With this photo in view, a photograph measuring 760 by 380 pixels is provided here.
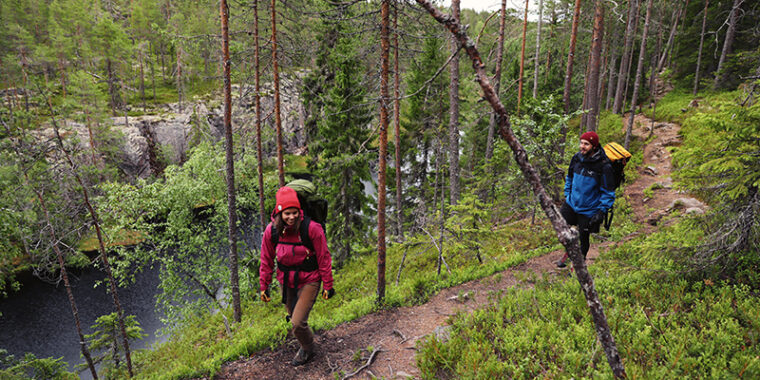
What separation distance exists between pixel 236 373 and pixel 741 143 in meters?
8.17

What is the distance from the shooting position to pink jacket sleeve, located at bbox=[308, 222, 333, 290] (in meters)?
4.78

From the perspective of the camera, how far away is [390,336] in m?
5.99

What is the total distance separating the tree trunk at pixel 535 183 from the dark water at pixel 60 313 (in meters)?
22.4

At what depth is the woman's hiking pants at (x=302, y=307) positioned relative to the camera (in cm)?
487

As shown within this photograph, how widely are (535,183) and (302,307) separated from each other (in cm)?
367

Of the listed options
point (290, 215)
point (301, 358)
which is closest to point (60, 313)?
point (301, 358)

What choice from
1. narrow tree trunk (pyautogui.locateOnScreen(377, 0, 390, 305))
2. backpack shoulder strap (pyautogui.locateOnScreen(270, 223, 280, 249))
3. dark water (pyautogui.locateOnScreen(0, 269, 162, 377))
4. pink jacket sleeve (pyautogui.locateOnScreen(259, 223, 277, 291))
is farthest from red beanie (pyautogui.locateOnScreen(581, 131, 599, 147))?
dark water (pyautogui.locateOnScreen(0, 269, 162, 377))

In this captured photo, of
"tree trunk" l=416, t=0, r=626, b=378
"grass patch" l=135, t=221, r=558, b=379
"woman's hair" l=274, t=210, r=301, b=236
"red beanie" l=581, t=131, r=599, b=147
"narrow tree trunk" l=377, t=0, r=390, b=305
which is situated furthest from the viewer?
"narrow tree trunk" l=377, t=0, r=390, b=305

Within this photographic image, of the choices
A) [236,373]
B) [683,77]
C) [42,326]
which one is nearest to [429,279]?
[236,373]

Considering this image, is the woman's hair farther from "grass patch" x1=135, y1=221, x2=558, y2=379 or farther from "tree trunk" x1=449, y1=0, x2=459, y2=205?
"tree trunk" x1=449, y1=0, x2=459, y2=205

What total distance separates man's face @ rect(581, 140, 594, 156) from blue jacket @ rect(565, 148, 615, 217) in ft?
0.36

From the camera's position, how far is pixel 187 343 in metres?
12.7

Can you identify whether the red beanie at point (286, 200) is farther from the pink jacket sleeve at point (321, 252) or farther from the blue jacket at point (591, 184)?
the blue jacket at point (591, 184)

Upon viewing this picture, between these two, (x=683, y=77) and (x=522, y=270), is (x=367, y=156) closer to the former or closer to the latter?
(x=522, y=270)
